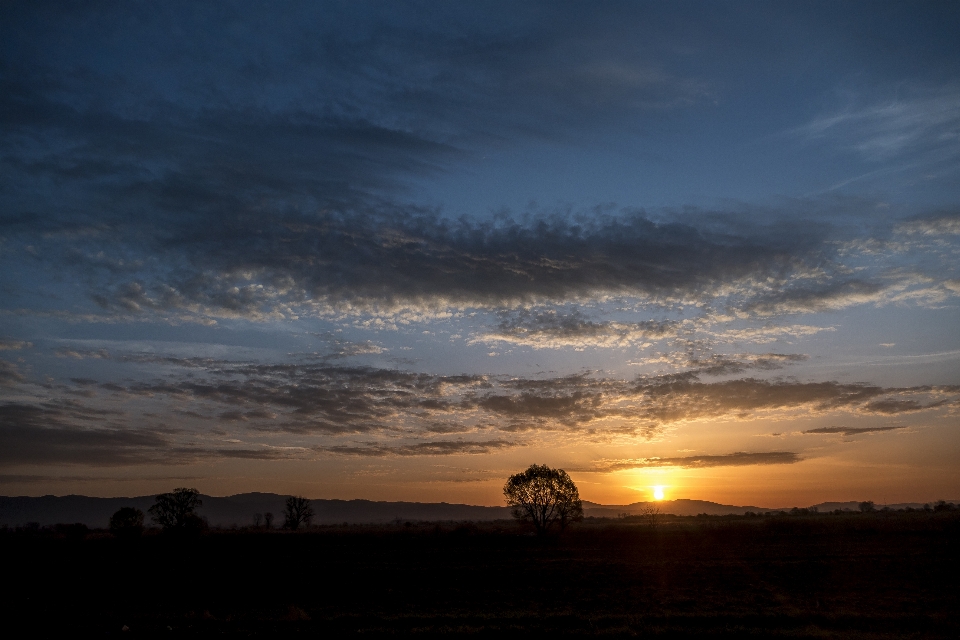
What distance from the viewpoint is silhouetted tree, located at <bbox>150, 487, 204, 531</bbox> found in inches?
2830

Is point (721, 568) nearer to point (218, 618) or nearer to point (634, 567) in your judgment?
point (634, 567)

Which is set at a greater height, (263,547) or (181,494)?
(181,494)

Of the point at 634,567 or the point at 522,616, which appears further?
the point at 634,567

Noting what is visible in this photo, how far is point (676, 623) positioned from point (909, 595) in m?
15.9

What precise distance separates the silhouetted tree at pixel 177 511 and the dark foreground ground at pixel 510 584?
16.1 feet

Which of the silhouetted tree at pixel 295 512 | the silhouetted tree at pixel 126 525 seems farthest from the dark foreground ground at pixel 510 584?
the silhouetted tree at pixel 295 512

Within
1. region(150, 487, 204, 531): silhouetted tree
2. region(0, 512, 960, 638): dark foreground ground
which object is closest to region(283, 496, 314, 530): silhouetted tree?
region(150, 487, 204, 531): silhouetted tree

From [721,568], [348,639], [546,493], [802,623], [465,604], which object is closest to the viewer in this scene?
[348,639]

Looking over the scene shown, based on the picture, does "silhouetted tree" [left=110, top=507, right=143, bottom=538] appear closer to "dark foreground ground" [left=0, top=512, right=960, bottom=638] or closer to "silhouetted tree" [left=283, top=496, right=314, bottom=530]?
"dark foreground ground" [left=0, top=512, right=960, bottom=638]

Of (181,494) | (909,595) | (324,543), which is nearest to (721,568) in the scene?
(909,595)

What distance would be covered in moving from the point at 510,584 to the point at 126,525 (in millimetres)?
55358

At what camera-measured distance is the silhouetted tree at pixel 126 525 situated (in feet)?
226

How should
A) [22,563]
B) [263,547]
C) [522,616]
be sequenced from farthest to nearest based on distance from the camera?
[263,547], [22,563], [522,616]

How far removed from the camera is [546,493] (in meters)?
73.9
